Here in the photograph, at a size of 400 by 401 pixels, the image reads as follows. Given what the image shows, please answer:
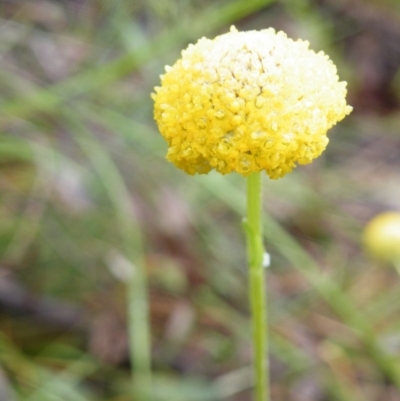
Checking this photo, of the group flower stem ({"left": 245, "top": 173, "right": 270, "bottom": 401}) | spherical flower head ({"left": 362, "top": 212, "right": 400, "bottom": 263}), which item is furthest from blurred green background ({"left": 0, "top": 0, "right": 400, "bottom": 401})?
flower stem ({"left": 245, "top": 173, "right": 270, "bottom": 401})

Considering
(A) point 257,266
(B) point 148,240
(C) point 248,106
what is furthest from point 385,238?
(C) point 248,106

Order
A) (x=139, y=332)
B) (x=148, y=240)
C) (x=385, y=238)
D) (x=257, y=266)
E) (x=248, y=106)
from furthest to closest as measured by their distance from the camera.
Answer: (x=148, y=240), (x=385, y=238), (x=139, y=332), (x=257, y=266), (x=248, y=106)

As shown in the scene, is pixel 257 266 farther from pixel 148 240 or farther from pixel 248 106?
pixel 148 240

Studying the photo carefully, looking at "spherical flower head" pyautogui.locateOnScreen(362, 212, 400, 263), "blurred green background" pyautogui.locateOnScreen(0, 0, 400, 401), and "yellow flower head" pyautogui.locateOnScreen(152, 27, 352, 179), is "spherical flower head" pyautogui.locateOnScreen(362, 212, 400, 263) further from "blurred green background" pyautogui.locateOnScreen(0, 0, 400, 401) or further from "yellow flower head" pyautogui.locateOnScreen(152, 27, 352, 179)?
"yellow flower head" pyautogui.locateOnScreen(152, 27, 352, 179)

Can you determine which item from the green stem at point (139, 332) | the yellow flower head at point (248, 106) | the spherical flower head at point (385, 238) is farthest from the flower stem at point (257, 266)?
the spherical flower head at point (385, 238)

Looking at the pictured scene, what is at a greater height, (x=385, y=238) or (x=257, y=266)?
(x=385, y=238)

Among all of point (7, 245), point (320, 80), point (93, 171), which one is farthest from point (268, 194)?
point (320, 80)
